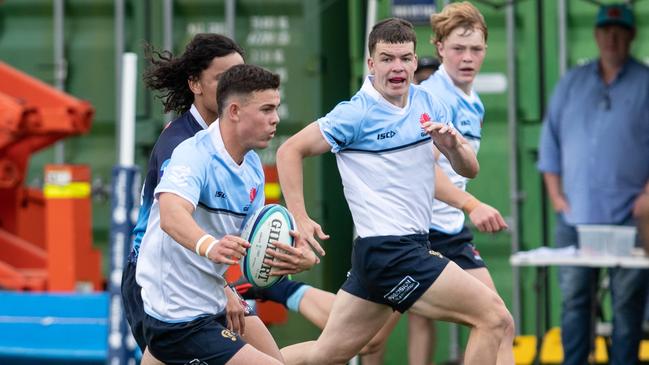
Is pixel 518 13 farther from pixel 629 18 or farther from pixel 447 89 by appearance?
pixel 447 89

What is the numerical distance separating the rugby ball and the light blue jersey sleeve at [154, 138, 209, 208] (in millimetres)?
271

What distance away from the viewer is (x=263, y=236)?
20.0 feet

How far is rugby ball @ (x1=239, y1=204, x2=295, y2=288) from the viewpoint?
20.0 feet

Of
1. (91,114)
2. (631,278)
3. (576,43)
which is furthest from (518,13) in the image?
(91,114)

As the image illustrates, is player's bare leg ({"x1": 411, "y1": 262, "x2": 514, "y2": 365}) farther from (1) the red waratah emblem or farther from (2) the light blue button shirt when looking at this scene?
(2) the light blue button shirt

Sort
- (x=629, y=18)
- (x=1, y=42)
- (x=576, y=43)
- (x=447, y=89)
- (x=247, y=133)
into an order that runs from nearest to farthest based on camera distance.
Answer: (x=247, y=133)
(x=447, y=89)
(x=629, y=18)
(x=576, y=43)
(x=1, y=42)

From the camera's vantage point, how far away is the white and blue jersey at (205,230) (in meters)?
6.02

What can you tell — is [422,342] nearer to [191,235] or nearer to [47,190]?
[47,190]

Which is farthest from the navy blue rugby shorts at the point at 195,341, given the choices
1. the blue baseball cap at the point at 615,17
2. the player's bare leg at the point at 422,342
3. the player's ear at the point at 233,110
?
the blue baseball cap at the point at 615,17

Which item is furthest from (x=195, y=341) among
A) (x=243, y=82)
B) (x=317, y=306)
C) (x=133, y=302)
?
(x=317, y=306)

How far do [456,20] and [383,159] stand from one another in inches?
44.2

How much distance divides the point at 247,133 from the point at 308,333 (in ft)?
13.6

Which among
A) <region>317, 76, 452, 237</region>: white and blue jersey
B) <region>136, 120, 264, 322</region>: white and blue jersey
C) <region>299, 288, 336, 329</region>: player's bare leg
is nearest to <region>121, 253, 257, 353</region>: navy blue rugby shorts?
<region>136, 120, 264, 322</region>: white and blue jersey

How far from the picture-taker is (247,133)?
604 centimetres
